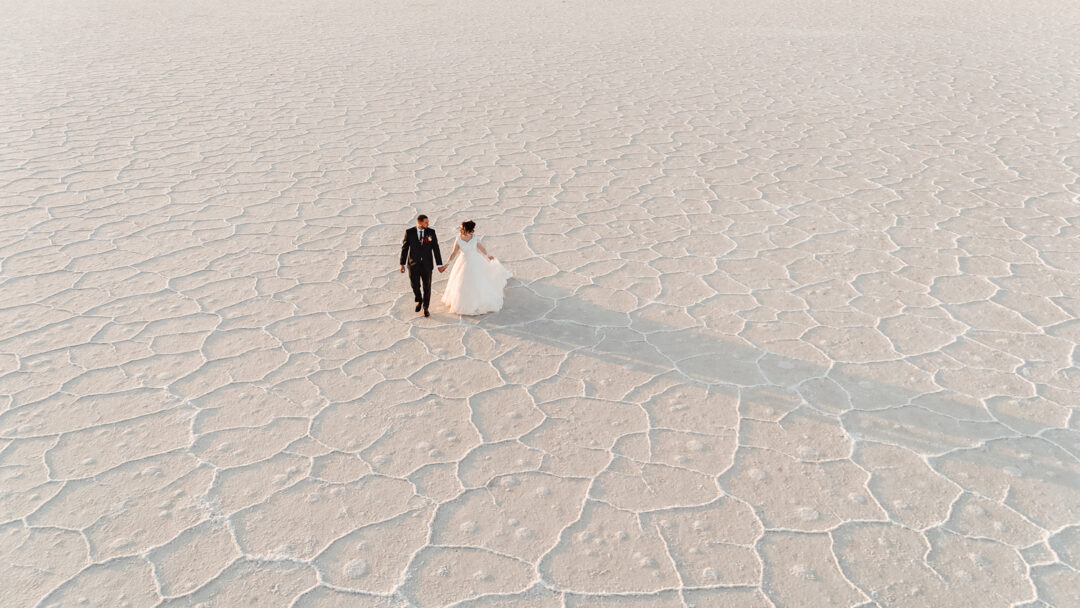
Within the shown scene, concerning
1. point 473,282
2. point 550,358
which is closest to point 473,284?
point 473,282

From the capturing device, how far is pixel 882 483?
3172 millimetres

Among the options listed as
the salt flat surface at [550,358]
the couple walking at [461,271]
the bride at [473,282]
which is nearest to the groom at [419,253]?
the couple walking at [461,271]

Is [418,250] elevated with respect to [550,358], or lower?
elevated

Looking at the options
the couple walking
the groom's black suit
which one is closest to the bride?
the couple walking

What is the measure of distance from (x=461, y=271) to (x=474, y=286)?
10 centimetres

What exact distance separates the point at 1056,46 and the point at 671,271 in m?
9.97

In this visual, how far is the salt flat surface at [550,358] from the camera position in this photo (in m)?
2.84

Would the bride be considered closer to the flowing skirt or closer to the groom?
the flowing skirt

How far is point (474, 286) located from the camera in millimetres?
4355

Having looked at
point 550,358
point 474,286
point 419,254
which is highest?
point 419,254

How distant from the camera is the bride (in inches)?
170

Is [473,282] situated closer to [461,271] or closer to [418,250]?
[461,271]

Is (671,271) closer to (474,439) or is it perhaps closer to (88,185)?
(474,439)

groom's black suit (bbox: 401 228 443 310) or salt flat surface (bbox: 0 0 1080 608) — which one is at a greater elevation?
groom's black suit (bbox: 401 228 443 310)
